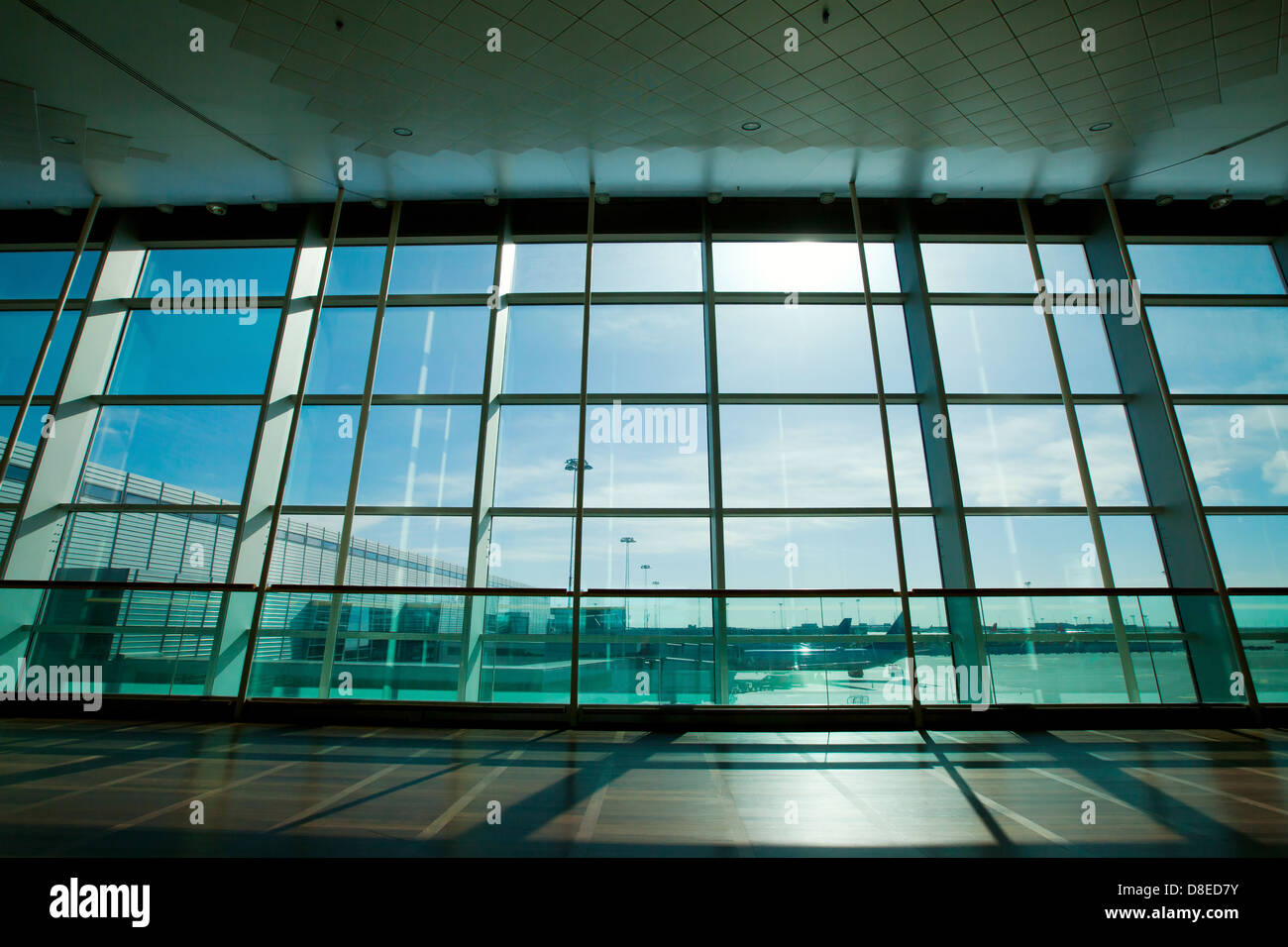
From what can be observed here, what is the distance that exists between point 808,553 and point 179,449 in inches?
286

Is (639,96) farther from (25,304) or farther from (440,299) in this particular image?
(25,304)

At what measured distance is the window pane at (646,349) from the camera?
6.61 meters

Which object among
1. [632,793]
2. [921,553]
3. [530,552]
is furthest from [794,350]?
[632,793]

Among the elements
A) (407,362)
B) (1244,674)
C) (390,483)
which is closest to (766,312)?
(407,362)

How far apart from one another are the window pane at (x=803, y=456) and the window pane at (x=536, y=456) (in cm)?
170

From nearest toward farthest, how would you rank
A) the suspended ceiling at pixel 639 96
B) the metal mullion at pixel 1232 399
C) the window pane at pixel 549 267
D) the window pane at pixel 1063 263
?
the suspended ceiling at pixel 639 96
the metal mullion at pixel 1232 399
the window pane at pixel 1063 263
the window pane at pixel 549 267

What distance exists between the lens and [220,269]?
7.36 metres

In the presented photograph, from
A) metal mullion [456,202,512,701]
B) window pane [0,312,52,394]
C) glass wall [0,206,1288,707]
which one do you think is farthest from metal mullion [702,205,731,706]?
window pane [0,312,52,394]

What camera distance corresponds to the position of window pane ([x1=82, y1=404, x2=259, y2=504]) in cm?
665

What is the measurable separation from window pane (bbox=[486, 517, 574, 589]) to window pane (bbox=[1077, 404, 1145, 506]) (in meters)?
5.70

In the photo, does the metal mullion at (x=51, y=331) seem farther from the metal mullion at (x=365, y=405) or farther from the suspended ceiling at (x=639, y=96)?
the metal mullion at (x=365, y=405)

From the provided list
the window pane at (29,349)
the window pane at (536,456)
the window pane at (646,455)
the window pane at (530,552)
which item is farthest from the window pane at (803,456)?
the window pane at (29,349)

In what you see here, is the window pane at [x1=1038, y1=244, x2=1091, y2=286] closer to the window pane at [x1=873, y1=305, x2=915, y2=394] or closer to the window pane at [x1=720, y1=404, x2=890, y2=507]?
the window pane at [x1=873, y1=305, x2=915, y2=394]

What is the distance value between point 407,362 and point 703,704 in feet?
16.3
